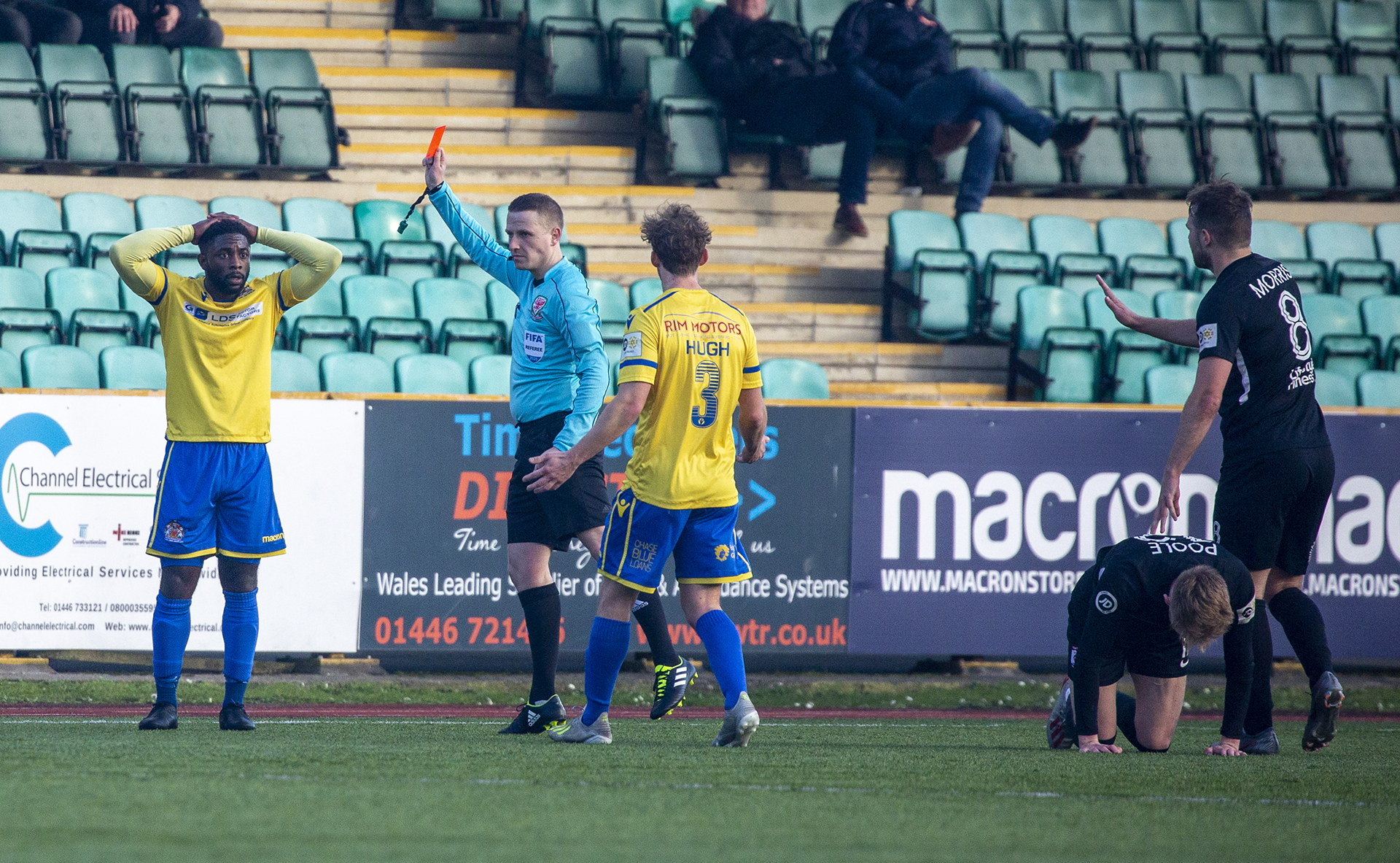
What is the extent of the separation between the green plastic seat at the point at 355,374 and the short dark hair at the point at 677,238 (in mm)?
4542

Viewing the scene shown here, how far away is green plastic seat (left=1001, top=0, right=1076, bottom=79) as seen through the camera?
15.8 m

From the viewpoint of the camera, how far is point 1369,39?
16812 mm

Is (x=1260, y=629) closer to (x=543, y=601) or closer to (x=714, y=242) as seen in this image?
(x=543, y=601)

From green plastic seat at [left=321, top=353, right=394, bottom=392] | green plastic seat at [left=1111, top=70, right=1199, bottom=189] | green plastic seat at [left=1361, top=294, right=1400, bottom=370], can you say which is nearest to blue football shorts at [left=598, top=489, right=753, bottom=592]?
green plastic seat at [left=321, top=353, right=394, bottom=392]

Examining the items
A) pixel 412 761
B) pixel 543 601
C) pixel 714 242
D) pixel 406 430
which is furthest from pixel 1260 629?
pixel 714 242

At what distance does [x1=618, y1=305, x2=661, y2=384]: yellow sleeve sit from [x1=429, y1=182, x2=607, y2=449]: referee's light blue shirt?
14.9 inches

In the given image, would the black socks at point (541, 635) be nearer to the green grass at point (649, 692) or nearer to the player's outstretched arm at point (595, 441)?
the player's outstretched arm at point (595, 441)

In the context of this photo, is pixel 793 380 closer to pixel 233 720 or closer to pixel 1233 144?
pixel 233 720

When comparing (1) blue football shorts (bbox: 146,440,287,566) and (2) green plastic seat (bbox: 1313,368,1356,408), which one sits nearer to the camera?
(1) blue football shorts (bbox: 146,440,287,566)

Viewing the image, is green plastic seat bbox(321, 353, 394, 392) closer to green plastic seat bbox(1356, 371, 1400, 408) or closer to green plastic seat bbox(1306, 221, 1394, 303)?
green plastic seat bbox(1356, 371, 1400, 408)

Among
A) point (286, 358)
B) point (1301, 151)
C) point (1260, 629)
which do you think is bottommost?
point (1260, 629)

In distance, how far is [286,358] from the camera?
9.58m

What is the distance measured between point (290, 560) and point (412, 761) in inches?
143

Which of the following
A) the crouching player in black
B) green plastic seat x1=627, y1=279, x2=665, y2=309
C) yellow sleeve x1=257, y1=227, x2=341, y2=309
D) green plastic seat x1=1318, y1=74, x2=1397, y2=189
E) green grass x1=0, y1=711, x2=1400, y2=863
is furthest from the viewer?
green plastic seat x1=1318, y1=74, x2=1397, y2=189
